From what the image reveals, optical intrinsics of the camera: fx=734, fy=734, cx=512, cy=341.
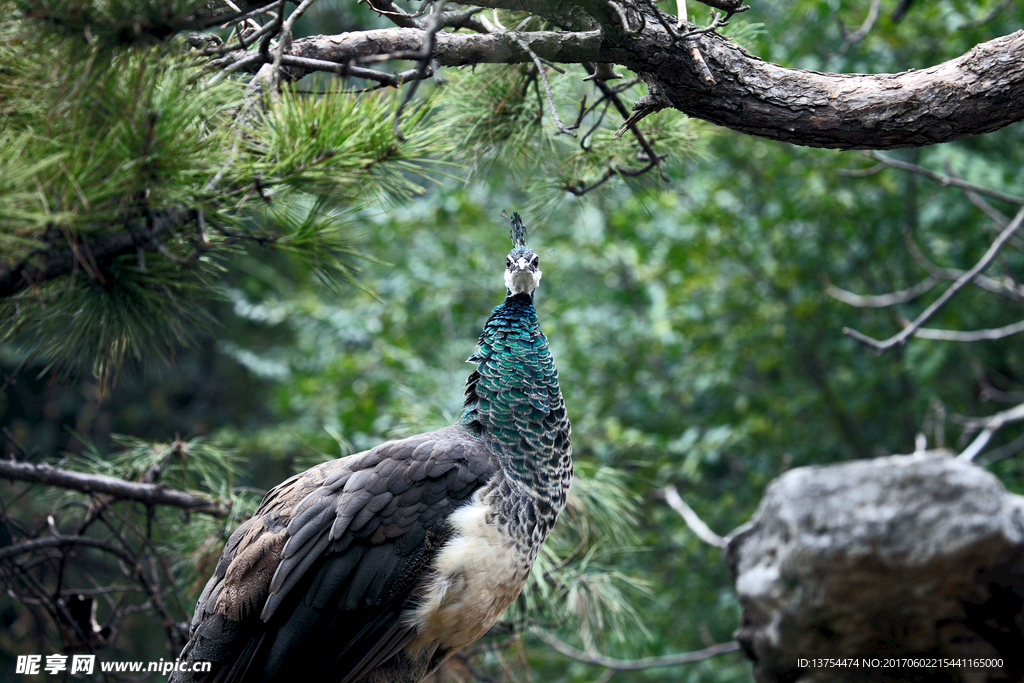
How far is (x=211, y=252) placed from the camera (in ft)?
3.94

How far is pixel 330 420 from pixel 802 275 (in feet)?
8.30

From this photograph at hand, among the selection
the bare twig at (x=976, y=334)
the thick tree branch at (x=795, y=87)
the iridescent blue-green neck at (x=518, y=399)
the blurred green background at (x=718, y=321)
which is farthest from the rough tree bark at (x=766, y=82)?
the blurred green background at (x=718, y=321)

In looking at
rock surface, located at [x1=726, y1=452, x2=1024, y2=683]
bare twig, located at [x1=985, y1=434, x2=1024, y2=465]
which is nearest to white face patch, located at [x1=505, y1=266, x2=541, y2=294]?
rock surface, located at [x1=726, y1=452, x2=1024, y2=683]

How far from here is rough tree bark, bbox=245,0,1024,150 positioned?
51.4 inches

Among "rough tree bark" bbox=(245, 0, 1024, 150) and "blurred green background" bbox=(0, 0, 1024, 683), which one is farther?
"blurred green background" bbox=(0, 0, 1024, 683)

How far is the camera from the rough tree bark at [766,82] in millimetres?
1305

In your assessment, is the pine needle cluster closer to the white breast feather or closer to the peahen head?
the peahen head

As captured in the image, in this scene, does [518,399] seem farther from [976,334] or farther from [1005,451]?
[1005,451]

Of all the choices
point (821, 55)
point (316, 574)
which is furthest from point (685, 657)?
point (821, 55)

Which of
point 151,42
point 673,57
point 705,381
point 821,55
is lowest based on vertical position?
point 705,381

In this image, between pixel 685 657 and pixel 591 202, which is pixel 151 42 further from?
pixel 591 202

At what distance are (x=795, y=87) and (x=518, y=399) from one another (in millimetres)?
834

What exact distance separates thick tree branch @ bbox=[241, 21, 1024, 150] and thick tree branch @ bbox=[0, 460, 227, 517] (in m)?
1.07

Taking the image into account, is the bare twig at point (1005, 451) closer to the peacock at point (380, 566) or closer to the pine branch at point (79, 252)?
the peacock at point (380, 566)
